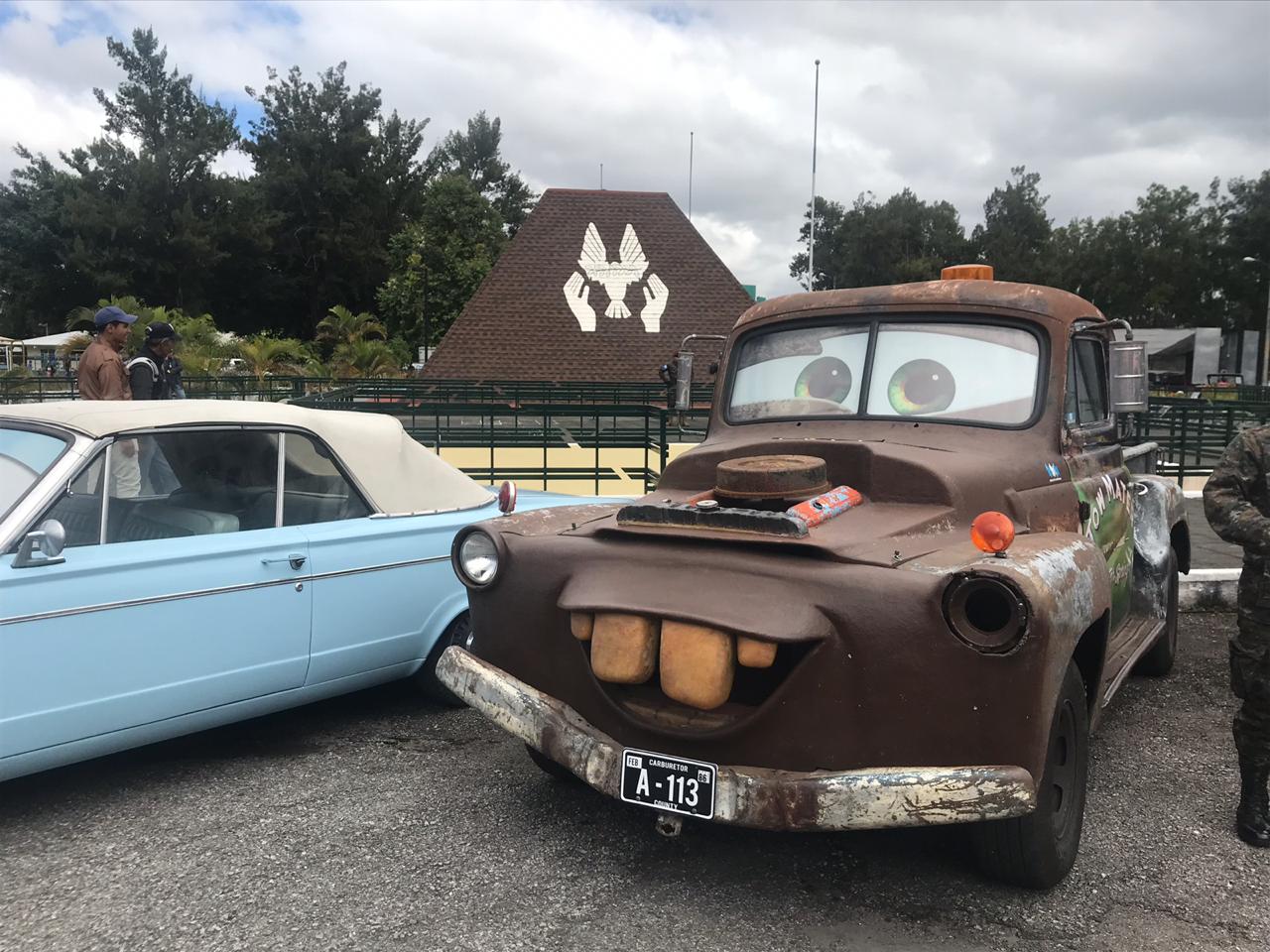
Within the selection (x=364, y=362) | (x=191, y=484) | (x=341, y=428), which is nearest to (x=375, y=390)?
(x=364, y=362)

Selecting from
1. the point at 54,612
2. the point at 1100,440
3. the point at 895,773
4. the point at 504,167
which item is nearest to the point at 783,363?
the point at 1100,440

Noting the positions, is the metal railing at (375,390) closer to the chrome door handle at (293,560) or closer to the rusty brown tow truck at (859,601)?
the chrome door handle at (293,560)

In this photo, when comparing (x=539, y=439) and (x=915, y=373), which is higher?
(x=915, y=373)

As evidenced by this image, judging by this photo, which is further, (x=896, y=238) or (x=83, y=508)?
(x=896, y=238)

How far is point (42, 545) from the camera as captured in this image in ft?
11.3

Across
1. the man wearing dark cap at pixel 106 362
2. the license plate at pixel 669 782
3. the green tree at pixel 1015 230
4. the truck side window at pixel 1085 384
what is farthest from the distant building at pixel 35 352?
the green tree at pixel 1015 230

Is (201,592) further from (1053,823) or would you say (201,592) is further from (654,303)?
(654,303)

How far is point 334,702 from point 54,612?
6.11 feet

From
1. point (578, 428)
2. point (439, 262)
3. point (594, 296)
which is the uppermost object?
point (439, 262)

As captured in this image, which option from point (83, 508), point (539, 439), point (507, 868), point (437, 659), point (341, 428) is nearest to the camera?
point (507, 868)

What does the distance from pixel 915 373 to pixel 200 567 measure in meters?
2.99

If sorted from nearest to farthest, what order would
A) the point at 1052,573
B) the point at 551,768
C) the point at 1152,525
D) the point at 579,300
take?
the point at 1052,573 → the point at 551,768 → the point at 1152,525 → the point at 579,300

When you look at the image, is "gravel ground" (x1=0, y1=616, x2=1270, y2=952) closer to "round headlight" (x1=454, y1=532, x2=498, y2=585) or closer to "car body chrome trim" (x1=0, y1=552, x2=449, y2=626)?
"car body chrome trim" (x1=0, y1=552, x2=449, y2=626)

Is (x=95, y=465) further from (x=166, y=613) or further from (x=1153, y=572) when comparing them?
(x=1153, y=572)
